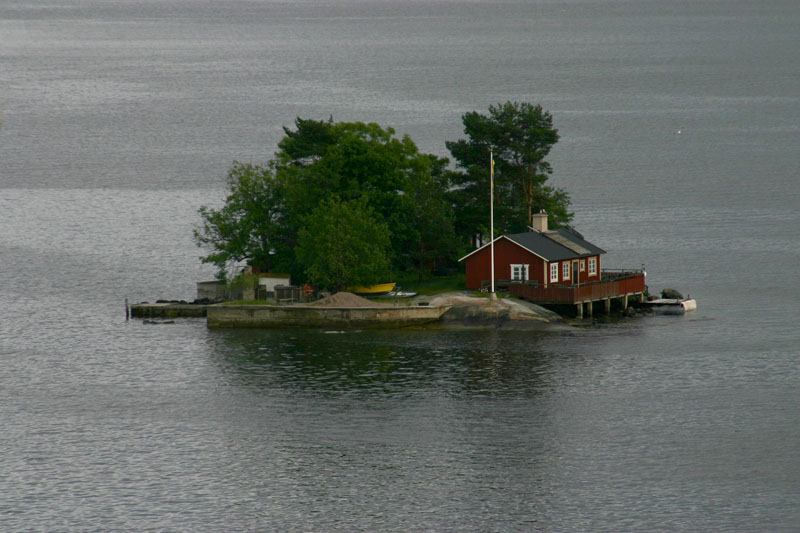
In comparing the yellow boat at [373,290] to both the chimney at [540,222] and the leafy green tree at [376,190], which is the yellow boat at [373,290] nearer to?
the leafy green tree at [376,190]

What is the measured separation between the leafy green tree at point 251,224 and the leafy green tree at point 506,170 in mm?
14311

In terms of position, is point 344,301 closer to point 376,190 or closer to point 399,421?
point 376,190

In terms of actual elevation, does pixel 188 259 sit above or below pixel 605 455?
above

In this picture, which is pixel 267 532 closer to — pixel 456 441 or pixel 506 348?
pixel 456 441

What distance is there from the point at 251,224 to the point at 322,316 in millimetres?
13110

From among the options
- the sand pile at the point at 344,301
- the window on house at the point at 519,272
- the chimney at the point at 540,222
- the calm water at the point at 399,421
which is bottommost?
the calm water at the point at 399,421

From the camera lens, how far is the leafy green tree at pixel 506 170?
98.1m

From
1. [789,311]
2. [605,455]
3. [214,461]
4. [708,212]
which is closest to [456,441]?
[605,455]

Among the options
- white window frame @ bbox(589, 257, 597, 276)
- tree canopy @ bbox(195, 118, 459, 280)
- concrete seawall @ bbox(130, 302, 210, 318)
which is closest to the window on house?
white window frame @ bbox(589, 257, 597, 276)

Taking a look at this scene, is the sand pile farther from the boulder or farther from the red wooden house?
the boulder

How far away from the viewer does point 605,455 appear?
5606 cm

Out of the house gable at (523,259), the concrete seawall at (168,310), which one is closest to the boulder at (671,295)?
the house gable at (523,259)

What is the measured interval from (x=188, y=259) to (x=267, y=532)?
269ft

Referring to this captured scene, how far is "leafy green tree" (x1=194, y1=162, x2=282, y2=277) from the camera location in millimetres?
95750
